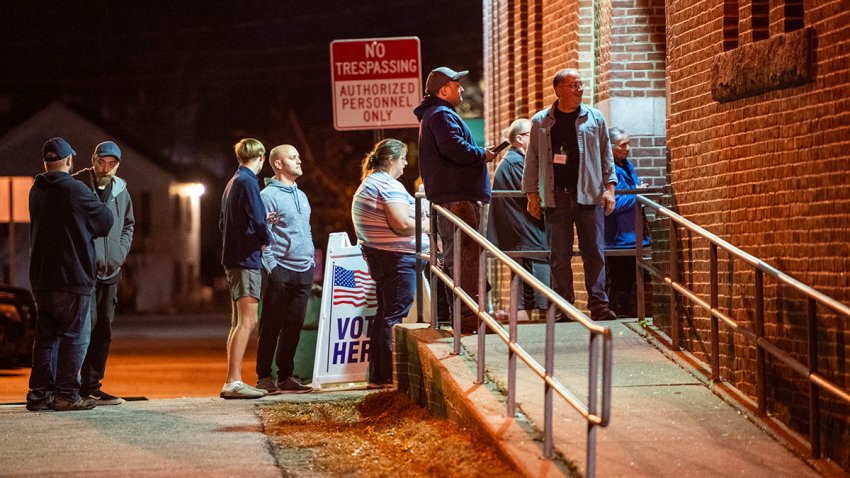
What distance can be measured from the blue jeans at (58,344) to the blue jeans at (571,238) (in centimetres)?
340

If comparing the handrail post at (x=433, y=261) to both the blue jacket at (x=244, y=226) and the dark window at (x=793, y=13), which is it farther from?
the dark window at (x=793, y=13)

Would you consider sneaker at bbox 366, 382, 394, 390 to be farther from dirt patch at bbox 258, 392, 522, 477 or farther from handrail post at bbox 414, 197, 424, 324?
dirt patch at bbox 258, 392, 522, 477

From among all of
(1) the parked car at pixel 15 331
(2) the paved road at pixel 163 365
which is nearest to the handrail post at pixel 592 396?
(2) the paved road at pixel 163 365

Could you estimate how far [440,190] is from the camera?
937cm

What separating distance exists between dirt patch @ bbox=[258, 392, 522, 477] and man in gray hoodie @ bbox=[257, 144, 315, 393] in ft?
3.29

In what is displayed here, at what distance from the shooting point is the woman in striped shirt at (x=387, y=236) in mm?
10484

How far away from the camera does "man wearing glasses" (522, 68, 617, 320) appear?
9.69 meters

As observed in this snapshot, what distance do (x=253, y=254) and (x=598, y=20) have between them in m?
4.47

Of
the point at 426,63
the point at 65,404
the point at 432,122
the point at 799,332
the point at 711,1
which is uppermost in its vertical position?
the point at 426,63

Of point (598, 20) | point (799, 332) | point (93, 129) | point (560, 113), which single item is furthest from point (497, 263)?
point (93, 129)

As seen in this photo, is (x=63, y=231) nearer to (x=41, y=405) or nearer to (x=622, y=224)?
(x=41, y=405)

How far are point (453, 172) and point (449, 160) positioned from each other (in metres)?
0.09

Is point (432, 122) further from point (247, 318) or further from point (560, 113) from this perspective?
point (247, 318)

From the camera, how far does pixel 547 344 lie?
645 centimetres
